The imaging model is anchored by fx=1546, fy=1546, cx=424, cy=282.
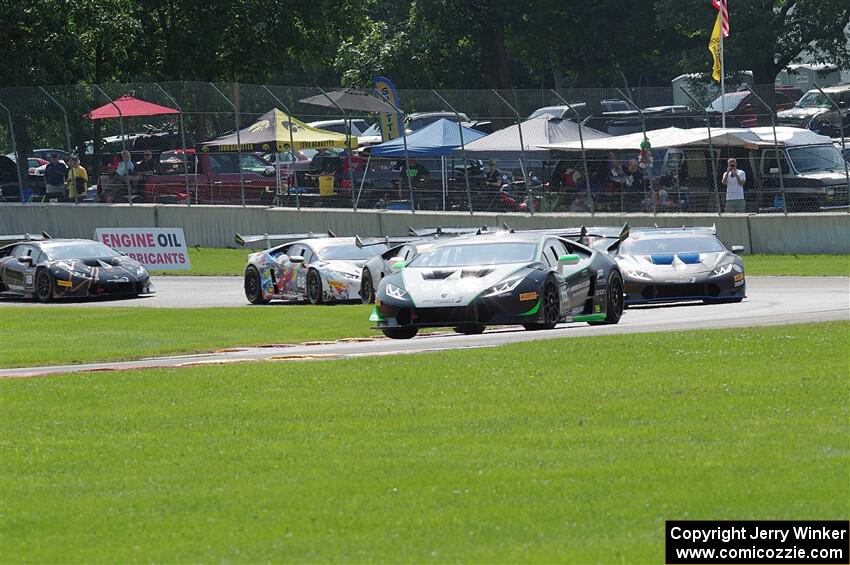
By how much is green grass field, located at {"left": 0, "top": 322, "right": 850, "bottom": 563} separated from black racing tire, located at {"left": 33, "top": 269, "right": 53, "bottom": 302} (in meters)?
15.5

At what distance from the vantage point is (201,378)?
14352 mm

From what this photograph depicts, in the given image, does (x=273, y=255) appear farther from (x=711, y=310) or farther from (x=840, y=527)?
(x=840, y=527)

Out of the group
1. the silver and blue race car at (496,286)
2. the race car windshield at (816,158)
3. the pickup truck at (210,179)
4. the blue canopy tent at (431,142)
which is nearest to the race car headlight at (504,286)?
the silver and blue race car at (496,286)

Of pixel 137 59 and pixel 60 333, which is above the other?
pixel 137 59

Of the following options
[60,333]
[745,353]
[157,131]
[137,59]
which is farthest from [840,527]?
[137,59]

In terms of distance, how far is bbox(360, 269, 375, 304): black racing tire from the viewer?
2484cm

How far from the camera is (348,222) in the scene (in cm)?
3694

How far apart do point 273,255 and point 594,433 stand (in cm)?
1793

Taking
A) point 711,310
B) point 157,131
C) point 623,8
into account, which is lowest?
point 711,310

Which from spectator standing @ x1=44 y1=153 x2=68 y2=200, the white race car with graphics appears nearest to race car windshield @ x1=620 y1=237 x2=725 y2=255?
the white race car with graphics

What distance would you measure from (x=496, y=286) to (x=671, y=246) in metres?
6.21

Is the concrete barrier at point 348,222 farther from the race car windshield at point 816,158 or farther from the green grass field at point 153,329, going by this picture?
the green grass field at point 153,329

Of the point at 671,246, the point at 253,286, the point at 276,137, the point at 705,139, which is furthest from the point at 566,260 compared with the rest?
the point at 276,137

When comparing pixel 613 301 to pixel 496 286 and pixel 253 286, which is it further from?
pixel 253 286
